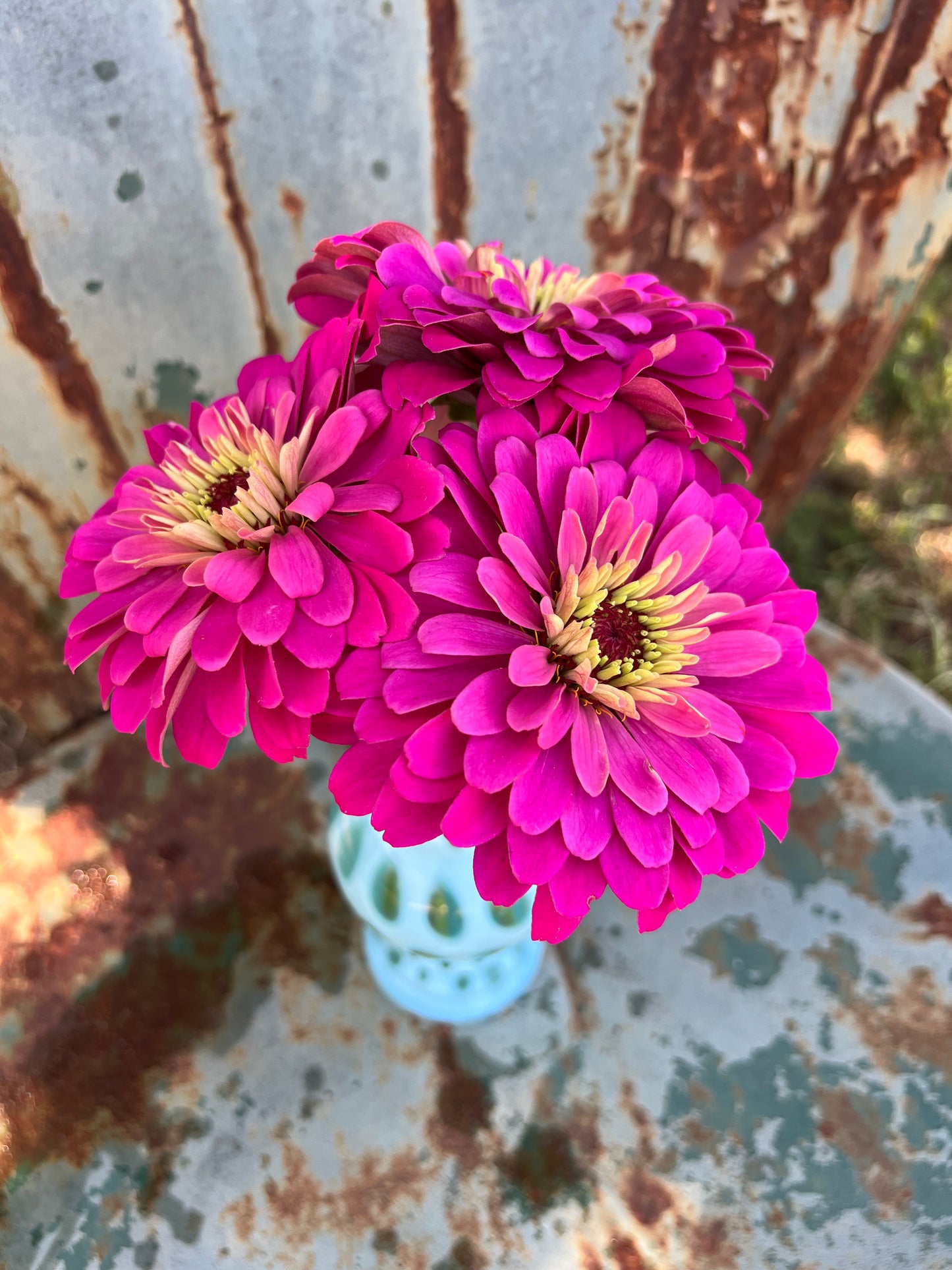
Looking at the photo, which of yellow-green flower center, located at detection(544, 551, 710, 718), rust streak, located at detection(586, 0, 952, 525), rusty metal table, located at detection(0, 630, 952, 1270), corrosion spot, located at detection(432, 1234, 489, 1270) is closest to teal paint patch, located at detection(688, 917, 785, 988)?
rusty metal table, located at detection(0, 630, 952, 1270)

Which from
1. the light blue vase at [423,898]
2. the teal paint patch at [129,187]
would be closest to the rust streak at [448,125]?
the teal paint patch at [129,187]

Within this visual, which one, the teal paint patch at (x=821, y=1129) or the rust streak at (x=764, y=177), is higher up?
the rust streak at (x=764, y=177)

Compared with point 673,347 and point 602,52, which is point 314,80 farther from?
point 673,347

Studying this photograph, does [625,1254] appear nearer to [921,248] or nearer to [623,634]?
[623,634]

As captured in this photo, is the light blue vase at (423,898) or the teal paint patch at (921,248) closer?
the light blue vase at (423,898)

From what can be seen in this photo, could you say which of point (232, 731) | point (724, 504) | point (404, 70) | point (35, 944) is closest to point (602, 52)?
point (404, 70)

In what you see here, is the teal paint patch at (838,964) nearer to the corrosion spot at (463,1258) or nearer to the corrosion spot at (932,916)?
the corrosion spot at (932,916)

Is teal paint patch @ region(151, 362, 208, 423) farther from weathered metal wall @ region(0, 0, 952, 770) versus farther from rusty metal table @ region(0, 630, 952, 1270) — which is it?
rusty metal table @ region(0, 630, 952, 1270)
